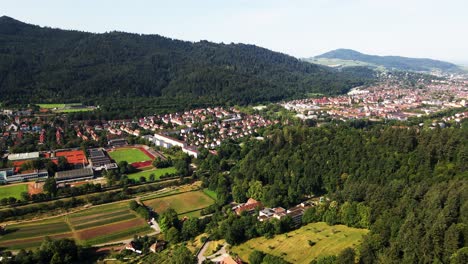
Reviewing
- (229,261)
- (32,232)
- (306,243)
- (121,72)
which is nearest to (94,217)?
(32,232)

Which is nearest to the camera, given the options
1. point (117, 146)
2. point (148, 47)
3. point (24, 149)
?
point (24, 149)

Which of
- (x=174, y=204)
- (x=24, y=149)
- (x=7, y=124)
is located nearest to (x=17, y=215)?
(x=174, y=204)

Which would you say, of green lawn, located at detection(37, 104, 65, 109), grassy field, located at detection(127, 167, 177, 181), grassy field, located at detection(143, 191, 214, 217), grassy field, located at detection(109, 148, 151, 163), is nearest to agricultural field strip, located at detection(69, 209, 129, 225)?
grassy field, located at detection(143, 191, 214, 217)

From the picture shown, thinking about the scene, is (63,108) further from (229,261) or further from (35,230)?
(229,261)

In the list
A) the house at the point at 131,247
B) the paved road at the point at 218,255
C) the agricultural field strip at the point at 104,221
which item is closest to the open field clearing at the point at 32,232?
the agricultural field strip at the point at 104,221

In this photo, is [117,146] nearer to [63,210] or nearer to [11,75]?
[63,210]

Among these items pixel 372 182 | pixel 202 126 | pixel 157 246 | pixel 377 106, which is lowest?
→ pixel 157 246
